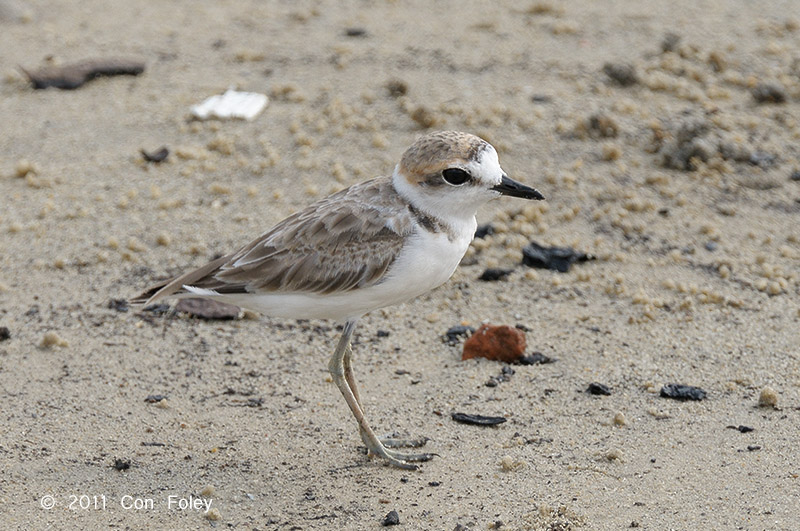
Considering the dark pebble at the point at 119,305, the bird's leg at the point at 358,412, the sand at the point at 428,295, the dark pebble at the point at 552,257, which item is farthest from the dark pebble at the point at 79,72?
the bird's leg at the point at 358,412

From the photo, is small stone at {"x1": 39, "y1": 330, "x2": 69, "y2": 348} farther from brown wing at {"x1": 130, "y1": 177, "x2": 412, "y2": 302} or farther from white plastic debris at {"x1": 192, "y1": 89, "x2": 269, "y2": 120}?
white plastic debris at {"x1": 192, "y1": 89, "x2": 269, "y2": 120}

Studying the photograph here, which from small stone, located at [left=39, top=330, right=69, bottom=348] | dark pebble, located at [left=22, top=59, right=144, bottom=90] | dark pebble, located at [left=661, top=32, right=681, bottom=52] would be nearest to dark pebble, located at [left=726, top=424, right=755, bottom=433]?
small stone, located at [left=39, top=330, right=69, bottom=348]

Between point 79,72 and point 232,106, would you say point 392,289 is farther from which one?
point 79,72

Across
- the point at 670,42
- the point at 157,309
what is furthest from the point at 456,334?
the point at 670,42

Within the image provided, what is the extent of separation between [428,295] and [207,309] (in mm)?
1389

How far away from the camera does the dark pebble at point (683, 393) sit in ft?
16.4

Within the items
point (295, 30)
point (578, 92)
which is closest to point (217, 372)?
point (578, 92)

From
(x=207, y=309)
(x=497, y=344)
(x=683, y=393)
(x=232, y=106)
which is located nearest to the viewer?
(x=683, y=393)

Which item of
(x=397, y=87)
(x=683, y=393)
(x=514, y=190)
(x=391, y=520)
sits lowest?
(x=391, y=520)

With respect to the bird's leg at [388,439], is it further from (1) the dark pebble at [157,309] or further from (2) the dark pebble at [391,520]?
(1) the dark pebble at [157,309]

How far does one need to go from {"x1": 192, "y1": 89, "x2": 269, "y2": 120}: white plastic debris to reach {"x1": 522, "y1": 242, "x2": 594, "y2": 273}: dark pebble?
2806 millimetres

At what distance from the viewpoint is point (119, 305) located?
596cm

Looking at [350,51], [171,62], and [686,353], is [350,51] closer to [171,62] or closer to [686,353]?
[171,62]

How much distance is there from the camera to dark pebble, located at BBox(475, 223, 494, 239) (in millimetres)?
6609
